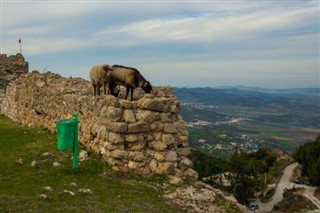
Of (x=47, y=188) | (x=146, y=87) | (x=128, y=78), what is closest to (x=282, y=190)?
(x=146, y=87)

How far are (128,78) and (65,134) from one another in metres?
3.31

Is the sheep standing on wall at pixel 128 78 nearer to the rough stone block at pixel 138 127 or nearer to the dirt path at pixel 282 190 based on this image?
the rough stone block at pixel 138 127

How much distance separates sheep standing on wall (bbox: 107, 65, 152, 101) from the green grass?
9.41 ft

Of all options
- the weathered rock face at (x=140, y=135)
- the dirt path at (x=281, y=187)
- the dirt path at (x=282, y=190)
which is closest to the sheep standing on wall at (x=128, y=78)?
the weathered rock face at (x=140, y=135)

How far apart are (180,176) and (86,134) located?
424 centimetres

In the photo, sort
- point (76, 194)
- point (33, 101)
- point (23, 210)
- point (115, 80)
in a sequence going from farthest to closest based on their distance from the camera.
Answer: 1. point (33, 101)
2. point (115, 80)
3. point (76, 194)
4. point (23, 210)

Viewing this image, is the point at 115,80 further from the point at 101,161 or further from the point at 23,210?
the point at 23,210

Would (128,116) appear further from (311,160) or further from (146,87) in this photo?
(311,160)

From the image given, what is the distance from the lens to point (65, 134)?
11773mm

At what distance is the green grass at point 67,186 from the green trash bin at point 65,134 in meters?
0.75

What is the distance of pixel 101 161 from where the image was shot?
12.6 meters

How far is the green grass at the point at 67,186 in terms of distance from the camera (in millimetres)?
9172

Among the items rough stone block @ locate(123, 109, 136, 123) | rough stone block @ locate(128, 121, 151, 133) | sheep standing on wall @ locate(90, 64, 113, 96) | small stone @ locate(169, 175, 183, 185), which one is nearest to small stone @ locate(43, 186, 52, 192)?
rough stone block @ locate(128, 121, 151, 133)

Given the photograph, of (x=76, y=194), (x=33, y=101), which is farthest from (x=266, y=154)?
(x=76, y=194)
